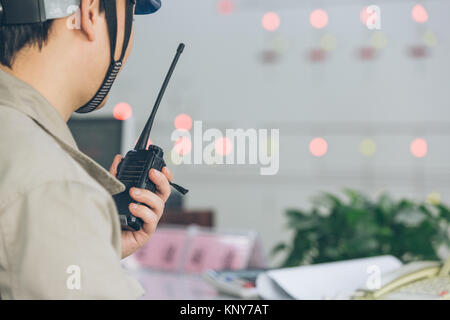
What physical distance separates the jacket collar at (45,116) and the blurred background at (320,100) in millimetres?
2543

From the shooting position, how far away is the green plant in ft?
4.30

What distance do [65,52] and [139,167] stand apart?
0.44ft

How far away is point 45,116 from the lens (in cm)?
44

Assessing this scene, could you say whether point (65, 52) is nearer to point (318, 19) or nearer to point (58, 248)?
point (58, 248)

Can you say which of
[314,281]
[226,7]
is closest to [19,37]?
[314,281]

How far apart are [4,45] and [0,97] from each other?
0.08 m

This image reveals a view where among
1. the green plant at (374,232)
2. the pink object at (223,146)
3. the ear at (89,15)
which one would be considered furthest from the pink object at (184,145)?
the green plant at (374,232)

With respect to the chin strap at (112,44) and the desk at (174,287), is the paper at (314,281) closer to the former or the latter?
the desk at (174,287)

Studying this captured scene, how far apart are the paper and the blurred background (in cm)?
221

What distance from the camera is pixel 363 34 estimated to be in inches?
126

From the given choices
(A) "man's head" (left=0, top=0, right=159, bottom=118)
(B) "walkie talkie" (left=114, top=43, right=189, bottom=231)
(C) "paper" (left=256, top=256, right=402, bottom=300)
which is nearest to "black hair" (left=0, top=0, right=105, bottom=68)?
(A) "man's head" (left=0, top=0, right=159, bottom=118)

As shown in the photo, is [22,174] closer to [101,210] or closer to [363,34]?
[101,210]

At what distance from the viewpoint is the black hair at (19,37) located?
1.48ft
